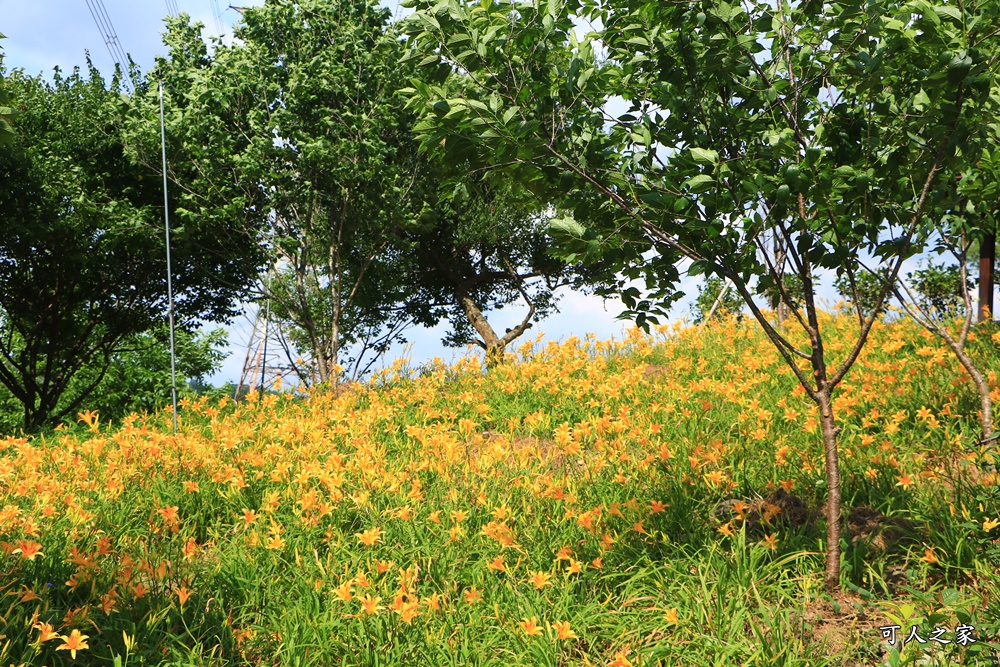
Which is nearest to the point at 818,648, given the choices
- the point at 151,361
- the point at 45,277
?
the point at 45,277

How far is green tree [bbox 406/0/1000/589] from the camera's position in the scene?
11.3 ft

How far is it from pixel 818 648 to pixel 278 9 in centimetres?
1522

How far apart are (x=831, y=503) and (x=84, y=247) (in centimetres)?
1647

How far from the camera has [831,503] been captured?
4.16 metres

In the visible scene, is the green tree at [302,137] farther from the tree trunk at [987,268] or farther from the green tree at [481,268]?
the tree trunk at [987,268]

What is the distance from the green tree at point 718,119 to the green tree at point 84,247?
12.7m

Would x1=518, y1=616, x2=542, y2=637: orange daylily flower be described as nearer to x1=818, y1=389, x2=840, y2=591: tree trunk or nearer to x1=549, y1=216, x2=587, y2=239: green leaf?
x1=818, y1=389, x2=840, y2=591: tree trunk

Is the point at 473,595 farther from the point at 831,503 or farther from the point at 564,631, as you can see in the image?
the point at 831,503

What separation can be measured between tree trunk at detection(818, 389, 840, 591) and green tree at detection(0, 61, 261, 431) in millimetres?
13226

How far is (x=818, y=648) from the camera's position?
3.67m

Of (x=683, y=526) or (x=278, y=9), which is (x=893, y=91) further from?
(x=278, y=9)

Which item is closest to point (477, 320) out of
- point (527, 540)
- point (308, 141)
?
point (308, 141)

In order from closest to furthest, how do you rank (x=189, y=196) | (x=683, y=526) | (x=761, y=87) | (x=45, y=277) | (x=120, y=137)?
(x=761, y=87)
(x=683, y=526)
(x=189, y=196)
(x=120, y=137)
(x=45, y=277)

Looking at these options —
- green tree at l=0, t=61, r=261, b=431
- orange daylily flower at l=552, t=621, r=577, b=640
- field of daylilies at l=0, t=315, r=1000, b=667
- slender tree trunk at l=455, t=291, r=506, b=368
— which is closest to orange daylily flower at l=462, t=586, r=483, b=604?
field of daylilies at l=0, t=315, r=1000, b=667
